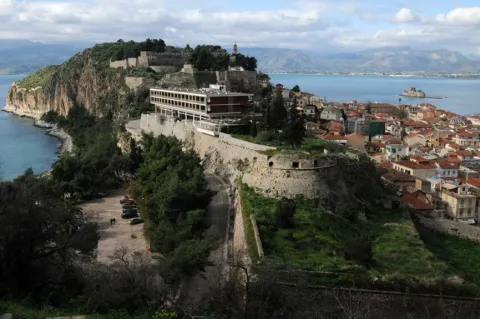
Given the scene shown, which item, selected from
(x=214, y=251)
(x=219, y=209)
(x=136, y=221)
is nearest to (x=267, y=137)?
(x=219, y=209)

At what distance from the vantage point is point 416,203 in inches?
1023

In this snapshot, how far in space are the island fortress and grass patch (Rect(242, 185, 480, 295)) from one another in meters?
0.87

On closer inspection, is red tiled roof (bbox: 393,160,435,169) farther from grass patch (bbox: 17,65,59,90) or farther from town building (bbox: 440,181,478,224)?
grass patch (bbox: 17,65,59,90)

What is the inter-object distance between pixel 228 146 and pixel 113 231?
26.7ft

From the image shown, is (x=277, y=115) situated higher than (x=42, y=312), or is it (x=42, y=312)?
(x=277, y=115)

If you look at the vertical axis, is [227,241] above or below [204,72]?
below

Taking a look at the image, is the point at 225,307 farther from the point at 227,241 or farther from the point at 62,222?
the point at 227,241

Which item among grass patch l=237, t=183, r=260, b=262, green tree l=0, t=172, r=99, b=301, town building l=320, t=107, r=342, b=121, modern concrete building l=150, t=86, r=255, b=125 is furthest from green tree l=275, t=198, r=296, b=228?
town building l=320, t=107, r=342, b=121

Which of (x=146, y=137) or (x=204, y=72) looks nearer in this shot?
(x=146, y=137)

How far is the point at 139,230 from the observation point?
73.0 feet

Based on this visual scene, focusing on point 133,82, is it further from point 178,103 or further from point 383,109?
point 383,109

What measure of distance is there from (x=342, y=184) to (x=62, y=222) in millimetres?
12852

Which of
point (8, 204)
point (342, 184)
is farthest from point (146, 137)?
point (8, 204)

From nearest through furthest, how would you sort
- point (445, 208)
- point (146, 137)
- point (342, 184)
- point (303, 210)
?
point (303, 210) < point (342, 184) < point (445, 208) < point (146, 137)
